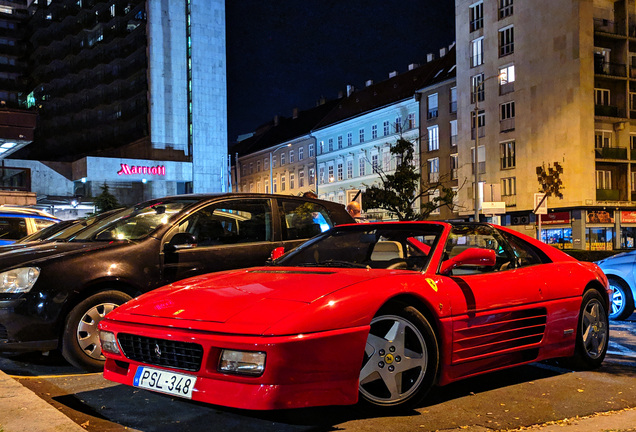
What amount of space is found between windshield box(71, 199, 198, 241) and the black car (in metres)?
0.01

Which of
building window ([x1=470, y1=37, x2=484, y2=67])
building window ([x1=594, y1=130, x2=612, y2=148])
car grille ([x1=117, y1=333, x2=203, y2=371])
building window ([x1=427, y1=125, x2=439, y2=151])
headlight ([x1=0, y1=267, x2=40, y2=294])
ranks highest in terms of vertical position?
building window ([x1=470, y1=37, x2=484, y2=67])

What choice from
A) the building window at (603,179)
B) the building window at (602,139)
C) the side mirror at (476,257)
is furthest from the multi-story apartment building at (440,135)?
the side mirror at (476,257)

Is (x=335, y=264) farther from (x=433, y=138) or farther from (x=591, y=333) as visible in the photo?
(x=433, y=138)

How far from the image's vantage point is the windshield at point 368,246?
16.1 ft

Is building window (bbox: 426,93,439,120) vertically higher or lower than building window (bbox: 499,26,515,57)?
lower

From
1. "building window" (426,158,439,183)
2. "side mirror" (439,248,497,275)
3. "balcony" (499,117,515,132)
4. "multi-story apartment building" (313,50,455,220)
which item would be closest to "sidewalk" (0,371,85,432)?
"side mirror" (439,248,497,275)

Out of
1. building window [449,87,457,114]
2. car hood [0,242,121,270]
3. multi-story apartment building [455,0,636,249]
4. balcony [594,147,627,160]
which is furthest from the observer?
building window [449,87,457,114]

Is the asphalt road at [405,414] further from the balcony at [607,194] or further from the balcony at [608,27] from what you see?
the balcony at [608,27]

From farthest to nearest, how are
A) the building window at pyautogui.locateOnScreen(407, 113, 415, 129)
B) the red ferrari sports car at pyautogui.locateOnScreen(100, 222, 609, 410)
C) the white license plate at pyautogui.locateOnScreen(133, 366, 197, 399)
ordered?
the building window at pyautogui.locateOnScreen(407, 113, 415, 129) < the white license plate at pyautogui.locateOnScreen(133, 366, 197, 399) < the red ferrari sports car at pyautogui.locateOnScreen(100, 222, 609, 410)

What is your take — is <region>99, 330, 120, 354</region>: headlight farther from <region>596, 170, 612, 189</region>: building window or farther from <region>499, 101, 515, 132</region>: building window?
<region>499, 101, 515, 132</region>: building window

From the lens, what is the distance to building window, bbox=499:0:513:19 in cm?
4603

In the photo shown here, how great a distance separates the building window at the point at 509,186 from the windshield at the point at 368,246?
1666 inches

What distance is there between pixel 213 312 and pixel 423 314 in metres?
1.39

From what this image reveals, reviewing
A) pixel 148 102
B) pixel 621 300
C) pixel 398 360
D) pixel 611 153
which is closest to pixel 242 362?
pixel 398 360
